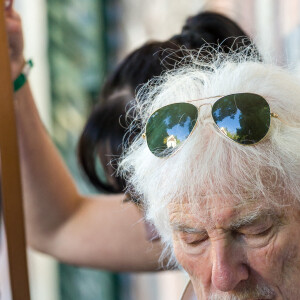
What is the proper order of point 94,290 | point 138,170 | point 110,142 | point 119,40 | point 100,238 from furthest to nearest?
point 119,40 → point 94,290 → point 100,238 → point 110,142 → point 138,170

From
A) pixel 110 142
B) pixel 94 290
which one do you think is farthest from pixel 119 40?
pixel 110 142

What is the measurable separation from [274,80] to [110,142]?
56 cm

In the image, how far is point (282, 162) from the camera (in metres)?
0.94

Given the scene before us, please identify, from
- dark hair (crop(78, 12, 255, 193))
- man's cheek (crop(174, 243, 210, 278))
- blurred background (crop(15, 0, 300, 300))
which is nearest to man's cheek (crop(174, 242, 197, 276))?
man's cheek (crop(174, 243, 210, 278))

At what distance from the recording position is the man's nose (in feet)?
3.09

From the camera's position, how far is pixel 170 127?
0.99 metres

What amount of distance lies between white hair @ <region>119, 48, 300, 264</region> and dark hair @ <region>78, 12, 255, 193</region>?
0.80 ft

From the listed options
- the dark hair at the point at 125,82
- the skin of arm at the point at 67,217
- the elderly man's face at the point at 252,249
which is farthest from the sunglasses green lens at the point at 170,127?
the skin of arm at the point at 67,217

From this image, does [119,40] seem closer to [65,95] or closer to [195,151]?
[65,95]

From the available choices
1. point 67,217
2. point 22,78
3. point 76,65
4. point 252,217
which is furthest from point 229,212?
point 76,65

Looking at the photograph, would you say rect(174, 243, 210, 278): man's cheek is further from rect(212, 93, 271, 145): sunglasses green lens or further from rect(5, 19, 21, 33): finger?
rect(5, 19, 21, 33): finger

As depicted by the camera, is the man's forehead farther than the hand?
No

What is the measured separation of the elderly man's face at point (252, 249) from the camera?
94cm

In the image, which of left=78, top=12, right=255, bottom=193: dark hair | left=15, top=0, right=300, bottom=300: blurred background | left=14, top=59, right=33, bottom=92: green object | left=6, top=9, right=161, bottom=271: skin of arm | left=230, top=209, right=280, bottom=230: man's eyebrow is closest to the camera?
left=230, top=209, right=280, bottom=230: man's eyebrow
